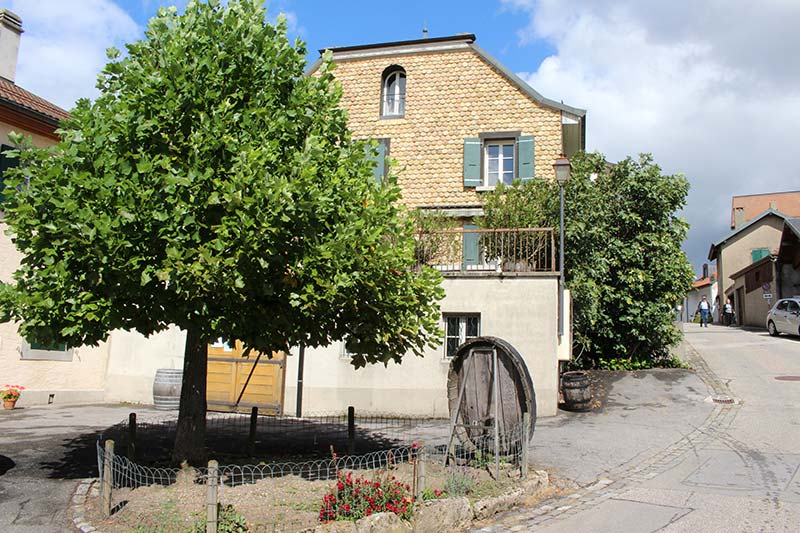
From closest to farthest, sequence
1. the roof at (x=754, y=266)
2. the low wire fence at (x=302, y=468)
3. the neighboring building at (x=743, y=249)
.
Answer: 1. the low wire fence at (x=302, y=468)
2. the roof at (x=754, y=266)
3. the neighboring building at (x=743, y=249)

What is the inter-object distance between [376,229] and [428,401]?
744cm

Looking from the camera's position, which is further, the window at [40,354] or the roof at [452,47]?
the roof at [452,47]

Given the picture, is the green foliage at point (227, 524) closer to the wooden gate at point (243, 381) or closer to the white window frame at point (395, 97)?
the wooden gate at point (243, 381)

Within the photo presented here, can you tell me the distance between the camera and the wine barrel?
907 centimetres

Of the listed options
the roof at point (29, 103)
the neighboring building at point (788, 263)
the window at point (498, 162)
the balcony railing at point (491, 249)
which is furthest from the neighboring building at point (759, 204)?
the roof at point (29, 103)

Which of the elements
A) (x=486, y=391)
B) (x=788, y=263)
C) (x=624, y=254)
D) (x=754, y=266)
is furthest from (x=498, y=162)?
(x=754, y=266)

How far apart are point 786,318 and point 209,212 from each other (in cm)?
2633

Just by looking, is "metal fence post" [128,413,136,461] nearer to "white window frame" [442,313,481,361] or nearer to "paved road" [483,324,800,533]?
"paved road" [483,324,800,533]

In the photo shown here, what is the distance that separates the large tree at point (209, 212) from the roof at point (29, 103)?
9423 mm

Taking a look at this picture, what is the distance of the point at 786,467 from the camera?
9.45m

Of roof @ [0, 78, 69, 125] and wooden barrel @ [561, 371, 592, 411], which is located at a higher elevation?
roof @ [0, 78, 69, 125]

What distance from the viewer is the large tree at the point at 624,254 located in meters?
17.6

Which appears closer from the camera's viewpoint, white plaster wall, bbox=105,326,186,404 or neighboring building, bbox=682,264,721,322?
white plaster wall, bbox=105,326,186,404

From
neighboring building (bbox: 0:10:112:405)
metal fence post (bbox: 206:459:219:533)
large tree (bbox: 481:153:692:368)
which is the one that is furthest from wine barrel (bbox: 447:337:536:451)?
neighboring building (bbox: 0:10:112:405)
